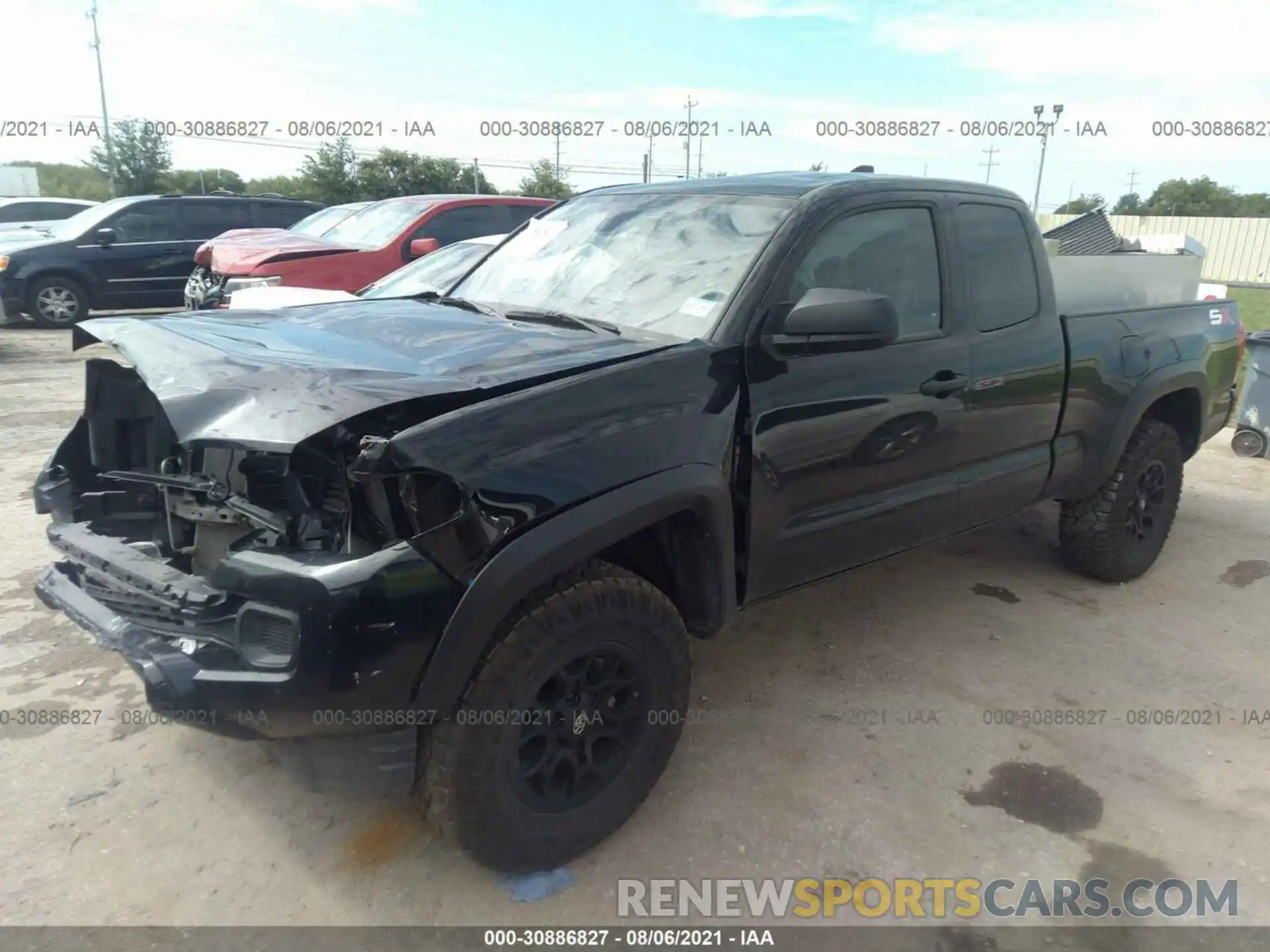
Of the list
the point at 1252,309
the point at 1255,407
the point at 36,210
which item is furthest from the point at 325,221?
the point at 1252,309

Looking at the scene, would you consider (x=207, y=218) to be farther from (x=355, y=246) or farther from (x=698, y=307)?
(x=698, y=307)

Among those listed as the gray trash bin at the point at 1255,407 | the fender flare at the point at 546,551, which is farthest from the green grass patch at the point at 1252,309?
the fender flare at the point at 546,551

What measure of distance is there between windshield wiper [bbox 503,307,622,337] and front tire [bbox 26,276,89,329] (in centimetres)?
1080

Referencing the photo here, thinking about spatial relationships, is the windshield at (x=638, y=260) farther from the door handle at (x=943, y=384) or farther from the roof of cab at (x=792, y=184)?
the door handle at (x=943, y=384)

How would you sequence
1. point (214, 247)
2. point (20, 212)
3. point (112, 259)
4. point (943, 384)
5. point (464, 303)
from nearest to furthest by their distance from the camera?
1. point (943, 384)
2. point (464, 303)
3. point (214, 247)
4. point (112, 259)
5. point (20, 212)

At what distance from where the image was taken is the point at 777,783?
9.70 ft

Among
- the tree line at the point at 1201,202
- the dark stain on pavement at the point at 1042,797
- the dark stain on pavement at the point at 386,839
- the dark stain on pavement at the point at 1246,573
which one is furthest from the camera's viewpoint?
the tree line at the point at 1201,202

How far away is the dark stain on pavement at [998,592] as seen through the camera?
4473 millimetres

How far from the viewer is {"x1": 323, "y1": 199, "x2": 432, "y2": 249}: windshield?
29.9ft

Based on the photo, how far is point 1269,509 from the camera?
19.7 feet

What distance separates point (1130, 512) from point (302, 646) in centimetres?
413

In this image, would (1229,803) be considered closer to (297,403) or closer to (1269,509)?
(297,403)

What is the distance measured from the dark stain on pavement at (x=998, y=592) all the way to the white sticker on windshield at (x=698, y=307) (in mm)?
2526

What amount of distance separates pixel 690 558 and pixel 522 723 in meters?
0.69
